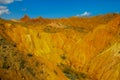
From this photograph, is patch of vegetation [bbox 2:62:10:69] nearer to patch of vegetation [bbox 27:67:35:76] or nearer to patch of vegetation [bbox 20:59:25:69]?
patch of vegetation [bbox 20:59:25:69]

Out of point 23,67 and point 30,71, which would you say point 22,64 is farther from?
point 30,71

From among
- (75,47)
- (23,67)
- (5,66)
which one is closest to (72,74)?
(75,47)

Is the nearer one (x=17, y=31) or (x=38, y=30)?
(x=17, y=31)

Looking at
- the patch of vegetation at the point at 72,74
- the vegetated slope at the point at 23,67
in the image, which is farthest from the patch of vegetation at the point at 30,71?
the patch of vegetation at the point at 72,74

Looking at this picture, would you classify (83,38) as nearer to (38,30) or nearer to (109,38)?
(109,38)

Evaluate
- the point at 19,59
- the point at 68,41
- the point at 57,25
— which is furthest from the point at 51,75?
the point at 57,25

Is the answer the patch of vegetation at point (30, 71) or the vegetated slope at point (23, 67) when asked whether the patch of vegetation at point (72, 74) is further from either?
the patch of vegetation at point (30, 71)

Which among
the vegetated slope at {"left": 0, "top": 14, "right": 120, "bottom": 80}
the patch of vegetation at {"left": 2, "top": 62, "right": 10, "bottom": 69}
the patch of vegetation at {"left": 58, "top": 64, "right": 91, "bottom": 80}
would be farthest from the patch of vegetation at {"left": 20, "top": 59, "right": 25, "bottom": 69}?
the vegetated slope at {"left": 0, "top": 14, "right": 120, "bottom": 80}

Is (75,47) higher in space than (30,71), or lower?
higher

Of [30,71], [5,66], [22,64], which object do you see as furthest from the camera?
[22,64]
